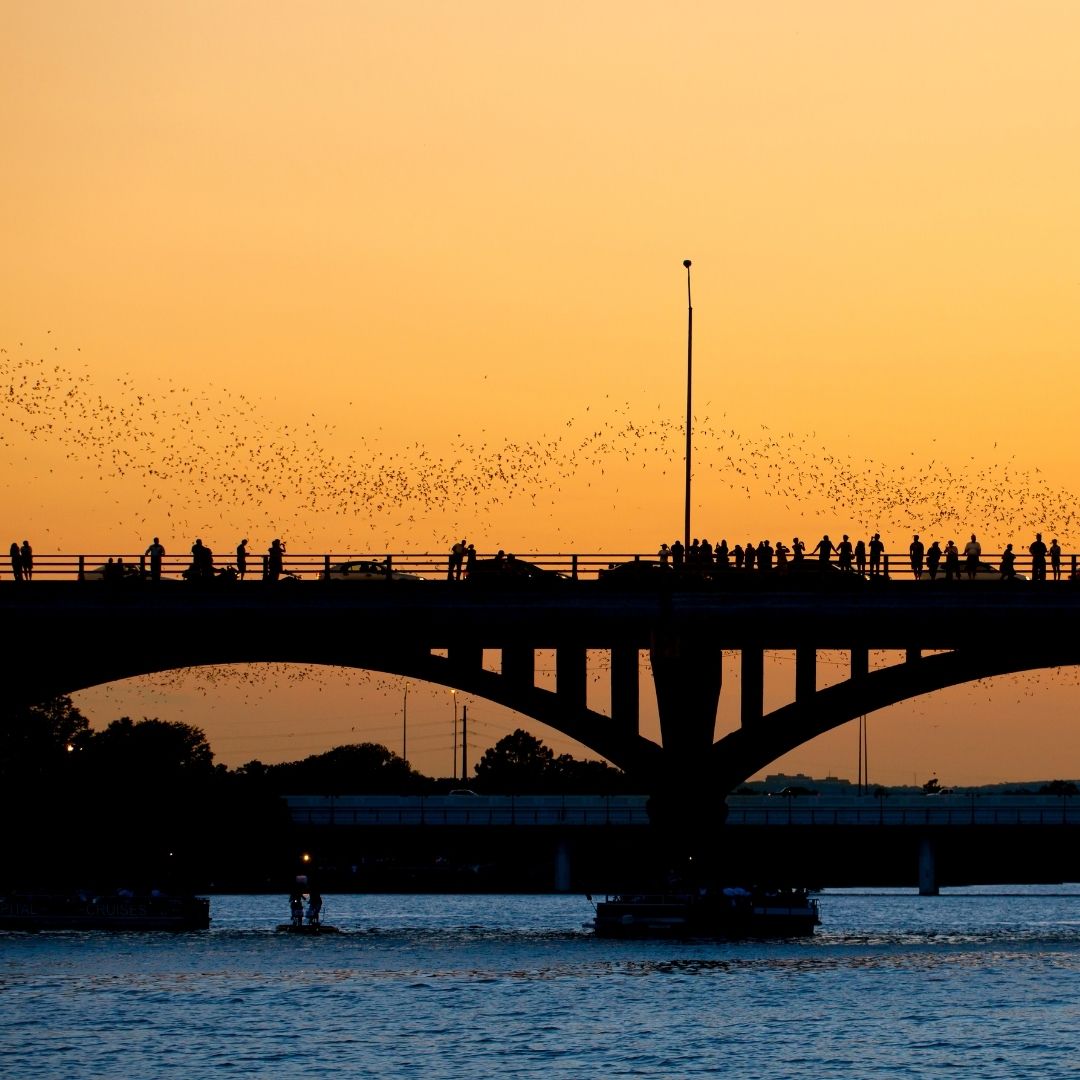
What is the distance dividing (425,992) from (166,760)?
106 m

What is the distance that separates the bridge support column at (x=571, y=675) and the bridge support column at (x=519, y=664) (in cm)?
85

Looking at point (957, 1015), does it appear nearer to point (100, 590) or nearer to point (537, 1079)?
point (537, 1079)

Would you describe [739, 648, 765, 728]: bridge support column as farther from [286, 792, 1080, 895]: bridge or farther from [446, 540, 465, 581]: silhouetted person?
[286, 792, 1080, 895]: bridge

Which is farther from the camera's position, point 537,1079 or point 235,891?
point 235,891

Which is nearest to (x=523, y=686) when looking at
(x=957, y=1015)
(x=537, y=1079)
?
(x=957, y=1015)

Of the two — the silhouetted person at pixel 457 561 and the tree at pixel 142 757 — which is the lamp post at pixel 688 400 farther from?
the tree at pixel 142 757

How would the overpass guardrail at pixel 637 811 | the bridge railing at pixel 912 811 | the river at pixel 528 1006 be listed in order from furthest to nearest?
the overpass guardrail at pixel 637 811, the bridge railing at pixel 912 811, the river at pixel 528 1006

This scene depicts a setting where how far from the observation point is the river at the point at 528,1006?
5209 cm

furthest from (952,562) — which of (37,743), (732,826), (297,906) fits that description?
(37,743)

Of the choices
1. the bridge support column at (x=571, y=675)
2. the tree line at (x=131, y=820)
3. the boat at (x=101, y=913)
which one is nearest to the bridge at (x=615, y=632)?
the bridge support column at (x=571, y=675)

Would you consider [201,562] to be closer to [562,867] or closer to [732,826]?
[732,826]

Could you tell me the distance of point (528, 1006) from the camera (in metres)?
62.2

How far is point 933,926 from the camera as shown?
112 meters

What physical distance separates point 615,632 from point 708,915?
9638 mm
